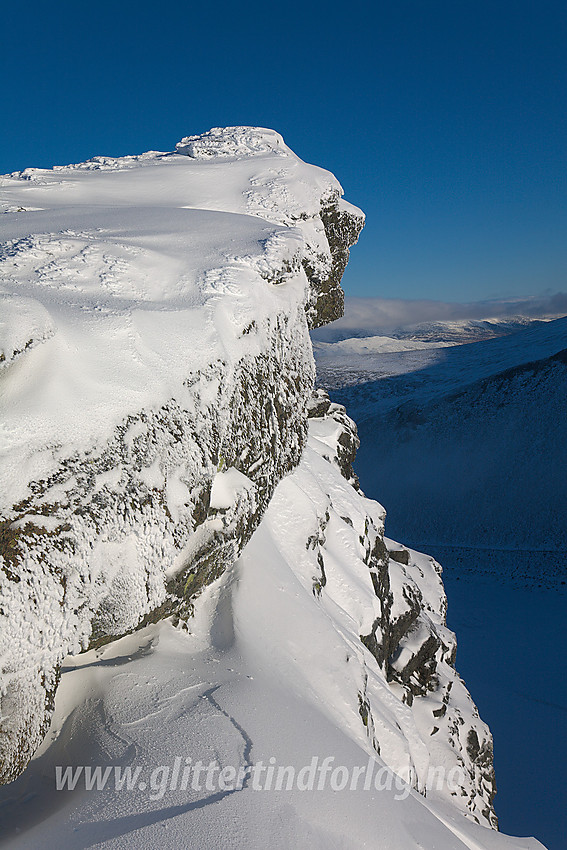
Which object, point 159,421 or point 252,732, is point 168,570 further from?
point 252,732

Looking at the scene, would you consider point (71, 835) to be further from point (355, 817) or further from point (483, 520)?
point (483, 520)

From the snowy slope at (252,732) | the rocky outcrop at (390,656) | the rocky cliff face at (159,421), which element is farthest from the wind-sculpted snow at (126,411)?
the rocky outcrop at (390,656)

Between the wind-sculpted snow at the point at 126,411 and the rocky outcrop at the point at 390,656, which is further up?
the wind-sculpted snow at the point at 126,411

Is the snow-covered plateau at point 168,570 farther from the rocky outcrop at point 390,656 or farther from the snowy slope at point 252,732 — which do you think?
the rocky outcrop at point 390,656

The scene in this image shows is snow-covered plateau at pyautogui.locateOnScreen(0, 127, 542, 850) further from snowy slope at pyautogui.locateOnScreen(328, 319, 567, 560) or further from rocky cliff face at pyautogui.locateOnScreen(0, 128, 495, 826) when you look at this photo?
snowy slope at pyautogui.locateOnScreen(328, 319, 567, 560)

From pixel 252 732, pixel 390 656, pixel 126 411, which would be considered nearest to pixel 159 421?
pixel 126 411

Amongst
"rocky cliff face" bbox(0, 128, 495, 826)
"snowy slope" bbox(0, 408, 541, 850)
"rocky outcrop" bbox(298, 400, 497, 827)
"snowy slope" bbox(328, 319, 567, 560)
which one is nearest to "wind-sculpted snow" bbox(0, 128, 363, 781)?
"rocky cliff face" bbox(0, 128, 495, 826)
